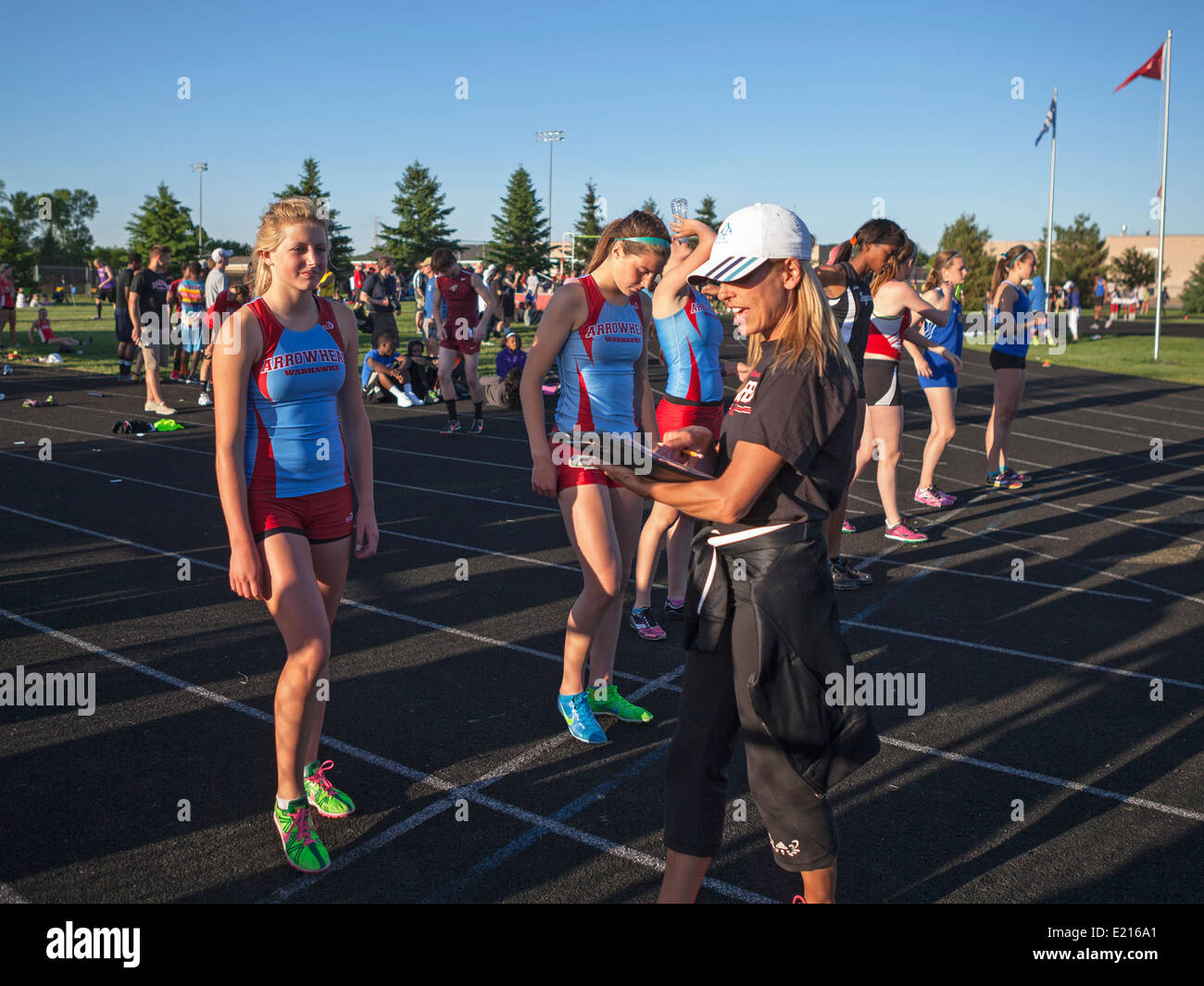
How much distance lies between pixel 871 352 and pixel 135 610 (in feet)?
18.6

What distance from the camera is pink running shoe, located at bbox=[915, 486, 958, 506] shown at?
31.9ft

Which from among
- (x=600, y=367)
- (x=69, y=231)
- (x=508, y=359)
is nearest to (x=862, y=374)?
(x=600, y=367)

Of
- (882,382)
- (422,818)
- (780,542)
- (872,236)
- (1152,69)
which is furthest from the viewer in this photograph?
(1152,69)

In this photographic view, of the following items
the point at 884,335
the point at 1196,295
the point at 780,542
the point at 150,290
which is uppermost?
the point at 1196,295

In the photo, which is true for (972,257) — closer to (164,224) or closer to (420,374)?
(420,374)

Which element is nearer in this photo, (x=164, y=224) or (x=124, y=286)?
(x=124, y=286)

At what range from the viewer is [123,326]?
1848 cm

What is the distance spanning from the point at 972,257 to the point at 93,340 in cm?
3631

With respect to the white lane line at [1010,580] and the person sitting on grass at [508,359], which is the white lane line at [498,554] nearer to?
the white lane line at [1010,580]

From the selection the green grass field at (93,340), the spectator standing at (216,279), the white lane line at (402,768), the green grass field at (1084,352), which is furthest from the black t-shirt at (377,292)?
the white lane line at (402,768)
